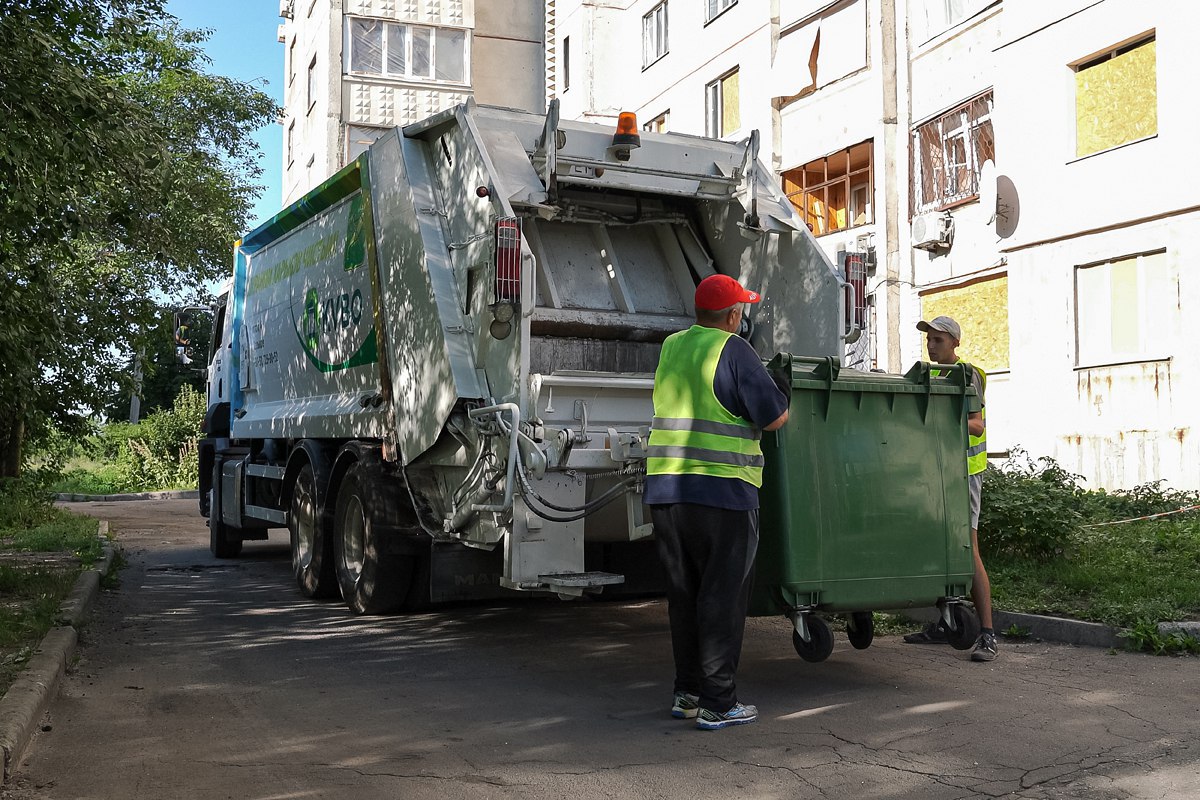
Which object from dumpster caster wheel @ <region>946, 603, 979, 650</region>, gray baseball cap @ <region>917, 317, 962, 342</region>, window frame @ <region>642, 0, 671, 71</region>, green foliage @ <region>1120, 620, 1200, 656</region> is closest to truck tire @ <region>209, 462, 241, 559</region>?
gray baseball cap @ <region>917, 317, 962, 342</region>

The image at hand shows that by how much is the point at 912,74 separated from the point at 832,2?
217cm

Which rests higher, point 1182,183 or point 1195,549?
point 1182,183

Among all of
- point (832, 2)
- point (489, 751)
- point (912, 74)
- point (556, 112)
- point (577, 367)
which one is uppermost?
point (832, 2)

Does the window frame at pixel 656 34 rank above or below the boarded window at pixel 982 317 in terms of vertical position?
above

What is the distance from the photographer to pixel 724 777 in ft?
13.7

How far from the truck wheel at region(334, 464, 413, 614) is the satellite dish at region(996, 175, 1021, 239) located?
990cm

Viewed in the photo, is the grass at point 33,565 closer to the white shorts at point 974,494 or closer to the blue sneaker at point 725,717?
the blue sneaker at point 725,717

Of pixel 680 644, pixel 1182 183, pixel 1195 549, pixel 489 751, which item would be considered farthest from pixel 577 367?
pixel 1182 183

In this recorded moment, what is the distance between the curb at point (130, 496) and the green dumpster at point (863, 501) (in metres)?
19.4

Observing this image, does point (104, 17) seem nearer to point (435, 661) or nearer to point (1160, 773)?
point (435, 661)

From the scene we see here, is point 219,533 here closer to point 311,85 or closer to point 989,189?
point 989,189

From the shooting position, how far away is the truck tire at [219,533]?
11.6 m

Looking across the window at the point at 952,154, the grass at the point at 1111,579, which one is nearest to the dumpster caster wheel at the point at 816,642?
the grass at the point at 1111,579

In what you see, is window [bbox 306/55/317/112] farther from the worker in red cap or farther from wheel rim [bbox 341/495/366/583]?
the worker in red cap
